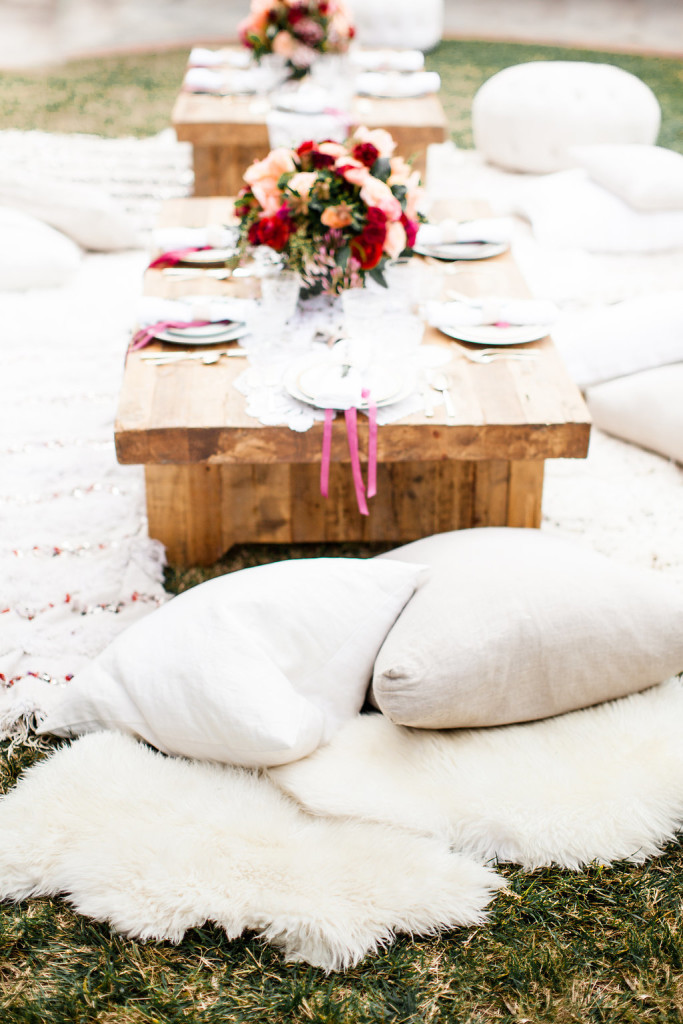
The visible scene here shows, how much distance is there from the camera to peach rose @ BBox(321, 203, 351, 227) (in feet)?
6.10

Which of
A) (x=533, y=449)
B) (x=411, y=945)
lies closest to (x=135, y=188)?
(x=533, y=449)

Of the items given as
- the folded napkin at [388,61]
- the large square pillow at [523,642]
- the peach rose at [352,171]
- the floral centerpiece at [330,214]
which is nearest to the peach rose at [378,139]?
the floral centerpiece at [330,214]

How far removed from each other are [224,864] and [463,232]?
5.75ft

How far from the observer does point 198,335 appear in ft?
6.47

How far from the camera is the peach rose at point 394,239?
1895mm

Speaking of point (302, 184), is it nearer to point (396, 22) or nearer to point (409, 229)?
point (409, 229)

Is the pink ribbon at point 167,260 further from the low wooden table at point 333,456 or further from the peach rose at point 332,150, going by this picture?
the peach rose at point 332,150

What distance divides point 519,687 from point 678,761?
0.81ft

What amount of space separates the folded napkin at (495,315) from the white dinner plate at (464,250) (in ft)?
1.36

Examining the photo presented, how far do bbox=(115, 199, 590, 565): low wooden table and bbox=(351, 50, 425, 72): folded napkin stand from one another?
2.28 meters

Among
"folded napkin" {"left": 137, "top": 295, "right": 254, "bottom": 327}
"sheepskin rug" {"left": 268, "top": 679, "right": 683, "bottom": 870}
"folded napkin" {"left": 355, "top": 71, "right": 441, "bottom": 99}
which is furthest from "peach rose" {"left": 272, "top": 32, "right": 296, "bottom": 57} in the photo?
"sheepskin rug" {"left": 268, "top": 679, "right": 683, "bottom": 870}

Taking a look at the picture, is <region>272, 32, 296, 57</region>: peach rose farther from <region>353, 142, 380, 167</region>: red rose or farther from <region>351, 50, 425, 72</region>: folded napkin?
<region>353, 142, 380, 167</region>: red rose

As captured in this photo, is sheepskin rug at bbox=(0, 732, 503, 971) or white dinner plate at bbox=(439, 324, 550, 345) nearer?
sheepskin rug at bbox=(0, 732, 503, 971)

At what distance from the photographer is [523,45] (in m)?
7.43
